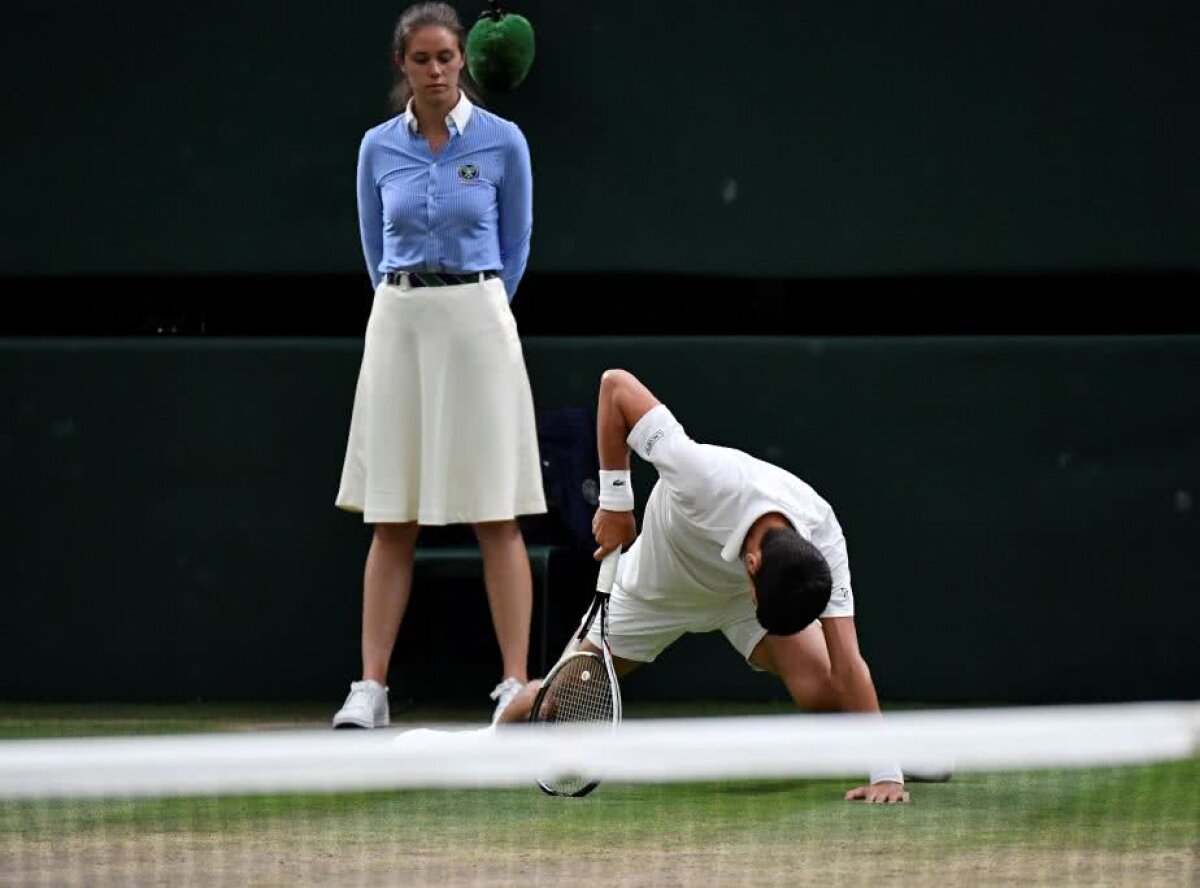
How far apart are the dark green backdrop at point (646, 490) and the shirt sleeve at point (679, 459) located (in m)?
1.46

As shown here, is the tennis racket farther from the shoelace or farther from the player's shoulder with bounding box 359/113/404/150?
the player's shoulder with bounding box 359/113/404/150

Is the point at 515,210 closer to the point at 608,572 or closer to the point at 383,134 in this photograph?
the point at 383,134

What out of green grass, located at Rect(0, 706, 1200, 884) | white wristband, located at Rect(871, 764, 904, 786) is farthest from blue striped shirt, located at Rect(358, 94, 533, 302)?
white wristband, located at Rect(871, 764, 904, 786)

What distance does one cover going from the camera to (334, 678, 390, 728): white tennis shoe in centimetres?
491

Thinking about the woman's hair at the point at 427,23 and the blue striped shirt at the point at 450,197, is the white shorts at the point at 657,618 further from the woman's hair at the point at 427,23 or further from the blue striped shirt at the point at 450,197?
the woman's hair at the point at 427,23

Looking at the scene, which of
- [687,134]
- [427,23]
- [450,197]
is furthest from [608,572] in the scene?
[687,134]

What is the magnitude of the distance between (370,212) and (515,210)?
0.36m

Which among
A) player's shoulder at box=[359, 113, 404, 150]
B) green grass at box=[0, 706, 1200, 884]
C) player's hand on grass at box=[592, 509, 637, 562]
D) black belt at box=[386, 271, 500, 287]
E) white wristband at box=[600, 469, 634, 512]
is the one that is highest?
player's shoulder at box=[359, 113, 404, 150]

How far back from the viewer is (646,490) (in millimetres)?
5844

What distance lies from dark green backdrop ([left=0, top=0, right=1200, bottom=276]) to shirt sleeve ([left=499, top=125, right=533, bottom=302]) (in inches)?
23.5

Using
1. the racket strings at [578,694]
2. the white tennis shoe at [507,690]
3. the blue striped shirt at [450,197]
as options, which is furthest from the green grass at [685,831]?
the blue striped shirt at [450,197]

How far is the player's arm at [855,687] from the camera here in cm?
406

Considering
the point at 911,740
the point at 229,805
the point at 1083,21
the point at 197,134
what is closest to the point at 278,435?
the point at 197,134

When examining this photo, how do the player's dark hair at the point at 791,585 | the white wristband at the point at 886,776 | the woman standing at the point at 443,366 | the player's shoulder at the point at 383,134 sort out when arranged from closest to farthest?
the player's dark hair at the point at 791,585, the white wristband at the point at 886,776, the woman standing at the point at 443,366, the player's shoulder at the point at 383,134
